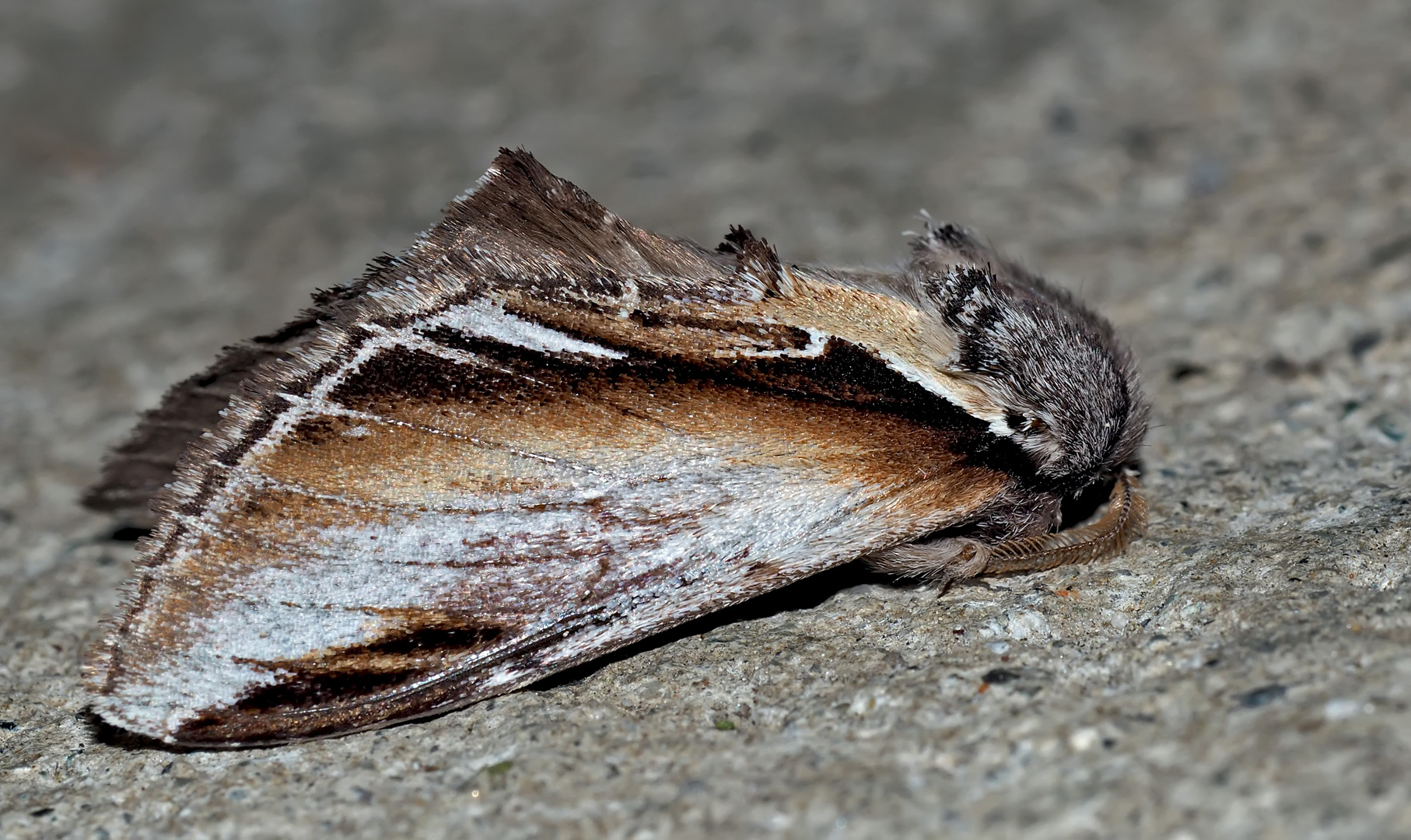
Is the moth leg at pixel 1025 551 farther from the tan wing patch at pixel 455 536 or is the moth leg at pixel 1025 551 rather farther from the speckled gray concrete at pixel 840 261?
the tan wing patch at pixel 455 536

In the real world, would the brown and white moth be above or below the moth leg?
above

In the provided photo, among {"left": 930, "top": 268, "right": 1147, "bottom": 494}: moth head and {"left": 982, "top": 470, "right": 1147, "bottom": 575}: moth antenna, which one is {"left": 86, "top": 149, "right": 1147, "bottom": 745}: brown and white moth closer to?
{"left": 930, "top": 268, "right": 1147, "bottom": 494}: moth head

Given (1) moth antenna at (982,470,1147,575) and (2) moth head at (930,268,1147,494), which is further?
(1) moth antenna at (982,470,1147,575)

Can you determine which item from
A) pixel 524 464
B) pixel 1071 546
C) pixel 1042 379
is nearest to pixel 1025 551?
pixel 1071 546

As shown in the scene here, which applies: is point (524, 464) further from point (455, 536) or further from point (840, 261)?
point (840, 261)

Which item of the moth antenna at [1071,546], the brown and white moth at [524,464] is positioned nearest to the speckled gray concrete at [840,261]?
the moth antenna at [1071,546]

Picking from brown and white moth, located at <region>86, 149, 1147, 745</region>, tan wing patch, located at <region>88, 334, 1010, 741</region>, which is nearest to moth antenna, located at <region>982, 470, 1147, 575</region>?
brown and white moth, located at <region>86, 149, 1147, 745</region>
